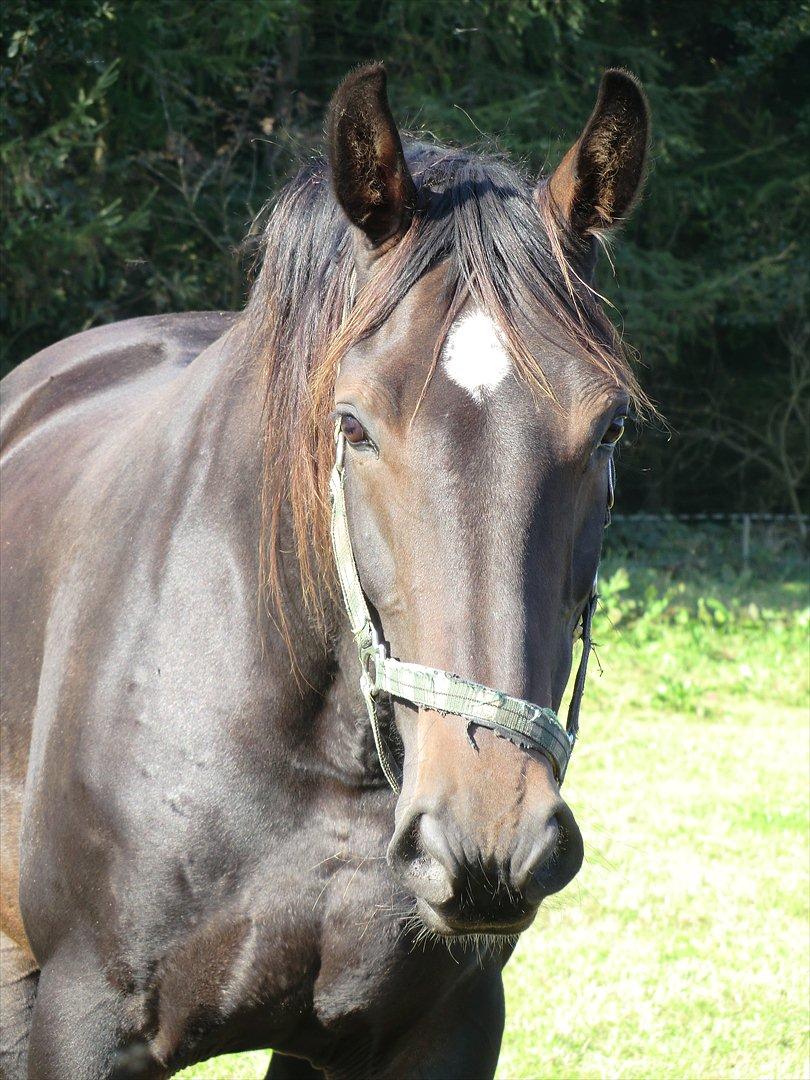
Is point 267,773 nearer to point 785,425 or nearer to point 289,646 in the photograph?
point 289,646

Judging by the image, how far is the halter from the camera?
5.02ft

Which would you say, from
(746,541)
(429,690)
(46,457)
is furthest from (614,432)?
(746,541)

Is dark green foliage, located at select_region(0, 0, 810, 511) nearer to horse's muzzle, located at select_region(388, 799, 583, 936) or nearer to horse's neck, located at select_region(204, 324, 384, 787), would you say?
horse's neck, located at select_region(204, 324, 384, 787)

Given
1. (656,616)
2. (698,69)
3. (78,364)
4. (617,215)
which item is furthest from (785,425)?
(617,215)

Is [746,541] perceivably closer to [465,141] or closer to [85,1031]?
[465,141]

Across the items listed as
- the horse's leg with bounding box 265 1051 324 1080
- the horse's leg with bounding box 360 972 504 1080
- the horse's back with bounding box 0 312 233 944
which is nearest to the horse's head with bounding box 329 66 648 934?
the horse's leg with bounding box 360 972 504 1080

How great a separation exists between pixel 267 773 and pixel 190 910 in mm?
258

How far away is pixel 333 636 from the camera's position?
2043 millimetres

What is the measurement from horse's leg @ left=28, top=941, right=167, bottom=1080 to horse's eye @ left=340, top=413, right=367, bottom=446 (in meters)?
1.03

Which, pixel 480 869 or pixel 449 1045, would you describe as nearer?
pixel 480 869

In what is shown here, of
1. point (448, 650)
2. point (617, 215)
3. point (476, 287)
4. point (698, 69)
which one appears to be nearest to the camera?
point (448, 650)

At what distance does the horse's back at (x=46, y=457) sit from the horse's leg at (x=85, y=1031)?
0.45m

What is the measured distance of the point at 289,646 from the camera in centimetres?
205

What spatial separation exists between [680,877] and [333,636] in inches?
141
